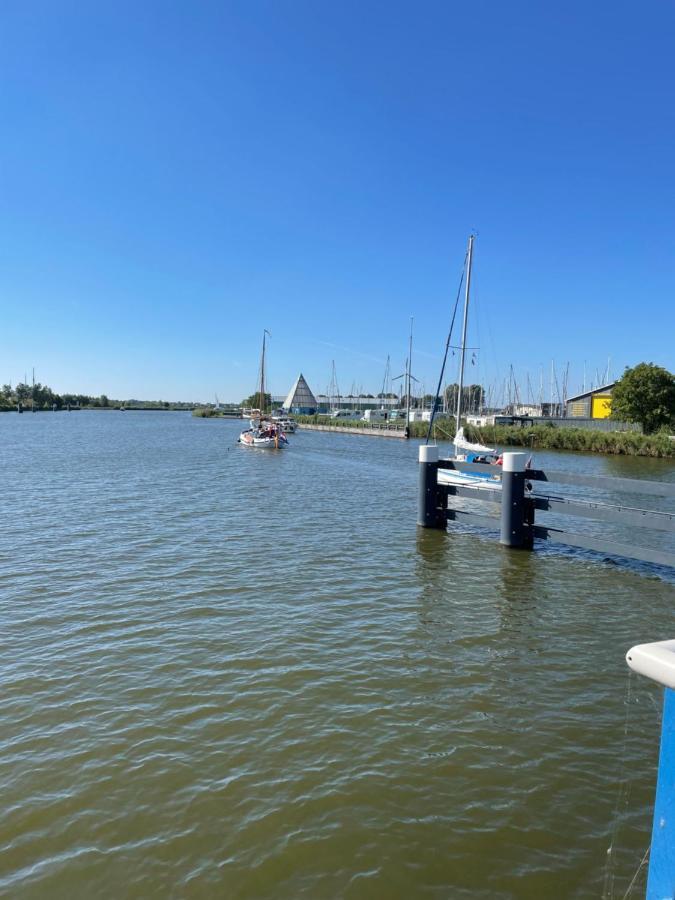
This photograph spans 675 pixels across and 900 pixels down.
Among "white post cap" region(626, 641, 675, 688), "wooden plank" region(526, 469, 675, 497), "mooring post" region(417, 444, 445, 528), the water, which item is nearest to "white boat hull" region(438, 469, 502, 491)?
"mooring post" region(417, 444, 445, 528)

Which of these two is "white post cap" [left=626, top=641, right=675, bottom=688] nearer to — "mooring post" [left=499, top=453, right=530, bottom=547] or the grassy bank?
"mooring post" [left=499, top=453, right=530, bottom=547]

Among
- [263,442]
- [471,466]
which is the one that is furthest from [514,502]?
[263,442]

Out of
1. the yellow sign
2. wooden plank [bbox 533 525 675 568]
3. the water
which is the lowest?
the water

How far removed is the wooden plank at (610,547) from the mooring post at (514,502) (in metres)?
0.40

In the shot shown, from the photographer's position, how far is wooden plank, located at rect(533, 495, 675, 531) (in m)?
11.7

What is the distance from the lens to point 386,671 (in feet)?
26.4

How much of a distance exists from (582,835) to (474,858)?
994 mm

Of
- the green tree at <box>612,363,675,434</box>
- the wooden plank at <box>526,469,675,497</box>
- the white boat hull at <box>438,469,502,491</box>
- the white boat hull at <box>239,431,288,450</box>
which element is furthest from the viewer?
the green tree at <box>612,363,675,434</box>

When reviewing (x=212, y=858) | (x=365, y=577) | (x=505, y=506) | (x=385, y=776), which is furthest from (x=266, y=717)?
(x=505, y=506)

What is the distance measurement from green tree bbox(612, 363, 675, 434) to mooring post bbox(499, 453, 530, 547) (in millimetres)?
52664

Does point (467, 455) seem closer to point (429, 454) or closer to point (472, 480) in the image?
point (472, 480)

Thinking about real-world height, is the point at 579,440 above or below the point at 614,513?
above

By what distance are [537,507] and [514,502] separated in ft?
1.82

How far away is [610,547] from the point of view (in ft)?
41.9
